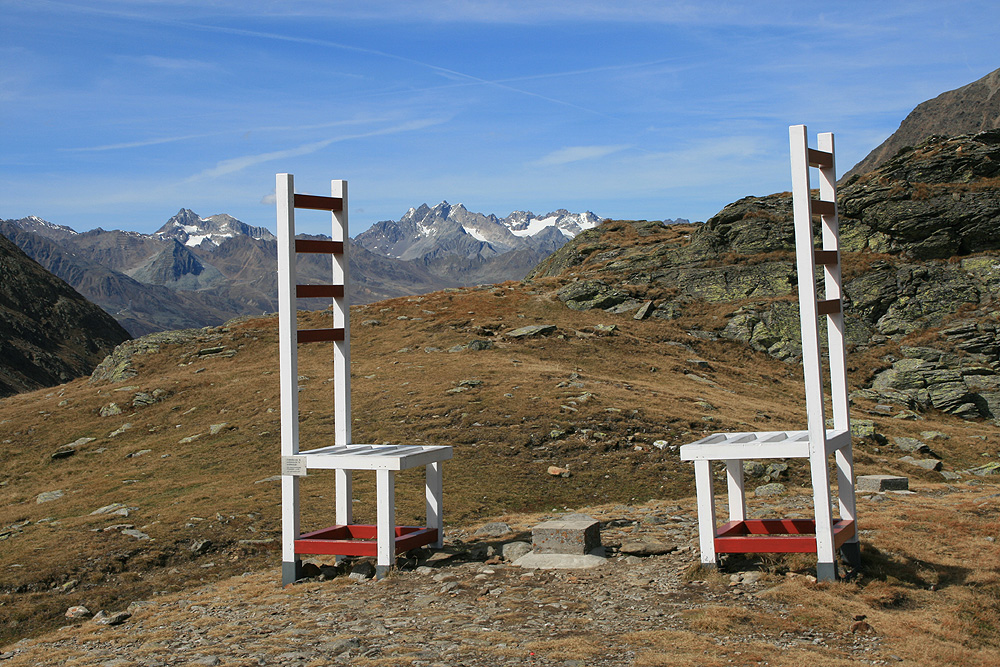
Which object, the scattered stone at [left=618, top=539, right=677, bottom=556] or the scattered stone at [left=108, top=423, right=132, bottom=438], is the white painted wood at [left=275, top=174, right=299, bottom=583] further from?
the scattered stone at [left=108, top=423, right=132, bottom=438]

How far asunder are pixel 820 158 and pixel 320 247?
786cm

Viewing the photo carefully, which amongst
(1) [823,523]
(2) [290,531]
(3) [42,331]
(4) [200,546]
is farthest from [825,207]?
(3) [42,331]

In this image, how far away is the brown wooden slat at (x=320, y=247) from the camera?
13.7 m

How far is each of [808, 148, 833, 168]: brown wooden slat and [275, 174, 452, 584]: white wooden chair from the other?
7249mm

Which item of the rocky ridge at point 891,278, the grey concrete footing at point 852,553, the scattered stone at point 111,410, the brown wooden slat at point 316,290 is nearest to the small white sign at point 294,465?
the brown wooden slat at point 316,290

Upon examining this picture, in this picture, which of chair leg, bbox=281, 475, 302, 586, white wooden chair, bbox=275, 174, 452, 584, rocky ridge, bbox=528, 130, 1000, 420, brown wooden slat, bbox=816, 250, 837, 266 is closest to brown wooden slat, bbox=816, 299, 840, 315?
brown wooden slat, bbox=816, 250, 837, 266

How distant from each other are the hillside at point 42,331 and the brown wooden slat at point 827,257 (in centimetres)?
15777

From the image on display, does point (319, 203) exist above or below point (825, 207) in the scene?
above

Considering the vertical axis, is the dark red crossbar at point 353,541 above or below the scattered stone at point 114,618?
above

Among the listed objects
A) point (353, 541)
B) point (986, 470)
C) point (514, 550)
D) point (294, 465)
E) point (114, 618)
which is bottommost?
point (114, 618)

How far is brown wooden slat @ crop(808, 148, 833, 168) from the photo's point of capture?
12.1 metres

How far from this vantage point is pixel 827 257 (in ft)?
Result: 41.5

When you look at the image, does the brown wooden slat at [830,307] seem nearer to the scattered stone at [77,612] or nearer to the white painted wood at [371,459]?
the white painted wood at [371,459]

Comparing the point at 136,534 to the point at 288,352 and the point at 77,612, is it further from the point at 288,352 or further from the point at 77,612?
the point at 288,352
